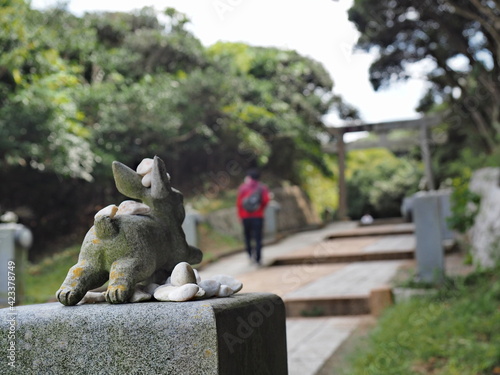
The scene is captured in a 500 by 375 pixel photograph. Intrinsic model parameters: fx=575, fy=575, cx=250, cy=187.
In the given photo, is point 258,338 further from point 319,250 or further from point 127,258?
point 319,250

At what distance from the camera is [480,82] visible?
10500 millimetres

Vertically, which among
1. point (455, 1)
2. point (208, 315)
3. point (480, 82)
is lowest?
point (208, 315)

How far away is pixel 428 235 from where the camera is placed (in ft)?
21.7

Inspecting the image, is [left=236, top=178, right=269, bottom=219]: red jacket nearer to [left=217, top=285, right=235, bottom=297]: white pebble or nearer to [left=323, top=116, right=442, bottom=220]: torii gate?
[left=217, top=285, right=235, bottom=297]: white pebble

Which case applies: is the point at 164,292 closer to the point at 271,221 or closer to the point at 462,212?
the point at 462,212

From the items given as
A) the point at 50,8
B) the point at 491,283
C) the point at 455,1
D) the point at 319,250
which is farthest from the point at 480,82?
the point at 50,8

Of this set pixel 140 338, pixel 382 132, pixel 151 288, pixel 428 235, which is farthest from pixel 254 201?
pixel 382 132

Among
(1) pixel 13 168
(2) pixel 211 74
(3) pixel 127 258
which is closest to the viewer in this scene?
(3) pixel 127 258

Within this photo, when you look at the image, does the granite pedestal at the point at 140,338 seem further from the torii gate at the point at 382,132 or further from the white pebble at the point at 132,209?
the torii gate at the point at 382,132

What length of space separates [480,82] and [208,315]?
10214 mm

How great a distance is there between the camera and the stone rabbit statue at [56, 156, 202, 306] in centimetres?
176

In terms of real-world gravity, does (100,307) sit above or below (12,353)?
above

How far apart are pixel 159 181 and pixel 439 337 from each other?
3222 millimetres

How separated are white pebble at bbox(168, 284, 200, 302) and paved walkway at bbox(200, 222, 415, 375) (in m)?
2.42
